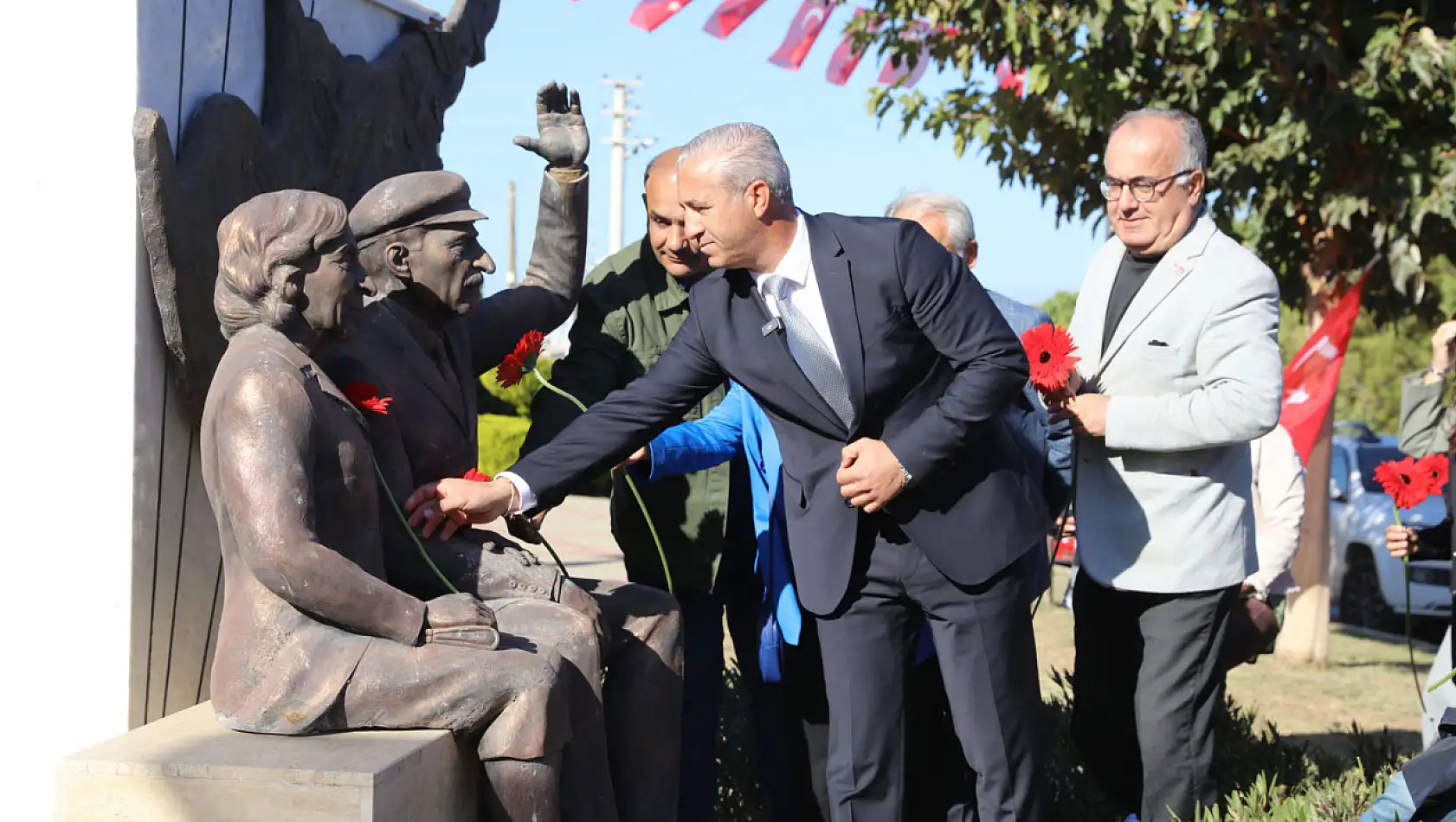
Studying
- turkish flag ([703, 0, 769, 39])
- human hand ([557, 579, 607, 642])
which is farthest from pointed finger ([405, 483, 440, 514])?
turkish flag ([703, 0, 769, 39])

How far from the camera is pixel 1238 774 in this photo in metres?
5.04

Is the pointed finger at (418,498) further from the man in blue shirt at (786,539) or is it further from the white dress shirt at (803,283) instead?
the white dress shirt at (803,283)

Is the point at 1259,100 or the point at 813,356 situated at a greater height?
the point at 1259,100

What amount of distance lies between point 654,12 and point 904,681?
5985mm

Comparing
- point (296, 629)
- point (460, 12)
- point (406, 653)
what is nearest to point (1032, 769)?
point (406, 653)

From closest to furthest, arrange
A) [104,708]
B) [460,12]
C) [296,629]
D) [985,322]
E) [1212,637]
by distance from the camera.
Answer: [296,629] → [985,322] → [104,708] → [1212,637] → [460,12]

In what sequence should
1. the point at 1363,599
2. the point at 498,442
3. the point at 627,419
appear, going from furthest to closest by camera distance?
the point at 498,442 < the point at 1363,599 < the point at 627,419

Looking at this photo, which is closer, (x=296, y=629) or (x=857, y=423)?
(x=296, y=629)

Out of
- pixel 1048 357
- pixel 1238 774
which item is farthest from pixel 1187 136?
pixel 1238 774

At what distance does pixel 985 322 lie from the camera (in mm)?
3219

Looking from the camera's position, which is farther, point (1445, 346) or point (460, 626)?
point (1445, 346)

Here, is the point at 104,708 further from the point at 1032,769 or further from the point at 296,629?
the point at 1032,769

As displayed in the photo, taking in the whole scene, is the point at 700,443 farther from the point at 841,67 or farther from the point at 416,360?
the point at 841,67

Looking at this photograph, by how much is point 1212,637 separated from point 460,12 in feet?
9.98
